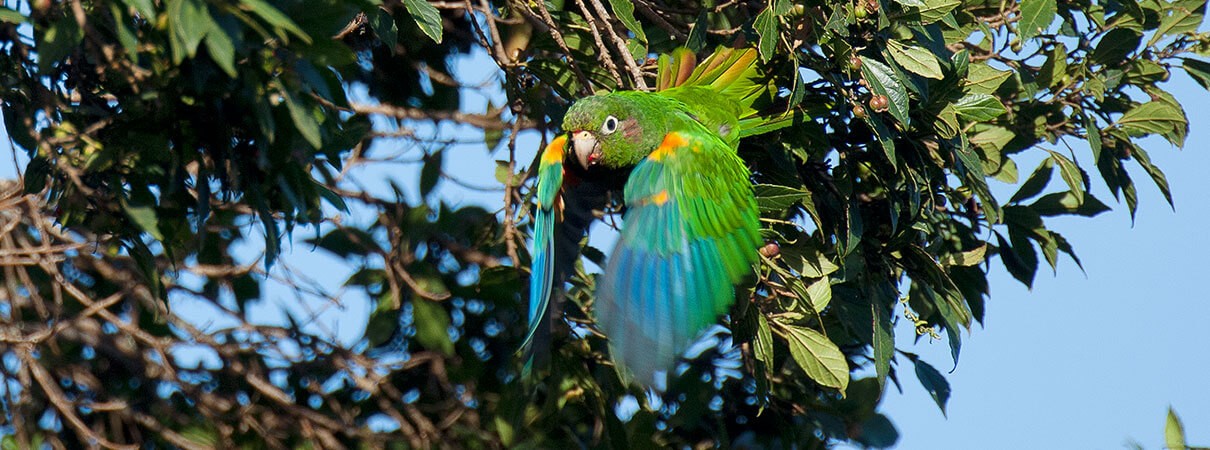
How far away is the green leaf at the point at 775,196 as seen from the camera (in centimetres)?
221

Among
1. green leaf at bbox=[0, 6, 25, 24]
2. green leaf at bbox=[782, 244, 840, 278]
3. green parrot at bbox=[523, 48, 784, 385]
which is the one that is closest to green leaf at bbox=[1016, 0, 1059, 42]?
green parrot at bbox=[523, 48, 784, 385]

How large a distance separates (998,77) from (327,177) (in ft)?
6.31

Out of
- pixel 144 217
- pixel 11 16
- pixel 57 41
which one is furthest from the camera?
pixel 144 217

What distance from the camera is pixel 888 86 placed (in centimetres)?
212

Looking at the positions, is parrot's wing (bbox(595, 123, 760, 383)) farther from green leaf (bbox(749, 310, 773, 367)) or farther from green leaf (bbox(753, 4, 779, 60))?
green leaf (bbox(753, 4, 779, 60))

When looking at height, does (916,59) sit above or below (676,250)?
above

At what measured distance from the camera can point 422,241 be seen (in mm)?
3350

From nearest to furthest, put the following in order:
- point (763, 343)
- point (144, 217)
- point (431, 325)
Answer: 1. point (144, 217)
2. point (763, 343)
3. point (431, 325)

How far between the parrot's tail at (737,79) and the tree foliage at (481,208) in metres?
0.05

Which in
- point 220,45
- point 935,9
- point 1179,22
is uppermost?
point 220,45

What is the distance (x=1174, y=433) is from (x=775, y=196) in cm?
98

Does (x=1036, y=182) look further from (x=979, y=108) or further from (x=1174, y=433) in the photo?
(x=1174, y=433)

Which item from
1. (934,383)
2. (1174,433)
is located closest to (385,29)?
(934,383)

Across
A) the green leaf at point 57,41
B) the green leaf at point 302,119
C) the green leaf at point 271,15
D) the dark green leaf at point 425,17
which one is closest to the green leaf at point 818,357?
the dark green leaf at point 425,17
